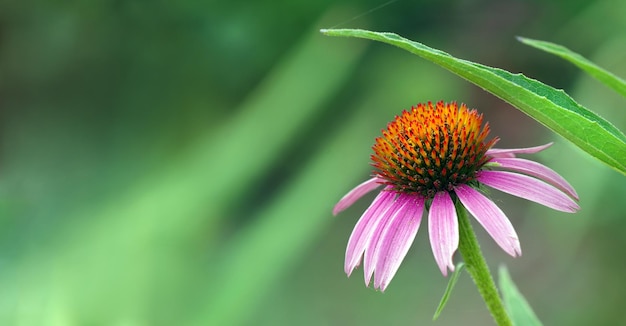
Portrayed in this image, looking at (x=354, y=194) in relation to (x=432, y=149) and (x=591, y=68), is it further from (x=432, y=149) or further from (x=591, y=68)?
(x=591, y=68)

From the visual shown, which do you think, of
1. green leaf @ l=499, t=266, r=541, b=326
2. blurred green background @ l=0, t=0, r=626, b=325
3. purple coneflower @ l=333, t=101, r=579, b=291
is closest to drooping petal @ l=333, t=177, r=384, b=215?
purple coneflower @ l=333, t=101, r=579, b=291

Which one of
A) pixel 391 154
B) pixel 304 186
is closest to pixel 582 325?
pixel 304 186

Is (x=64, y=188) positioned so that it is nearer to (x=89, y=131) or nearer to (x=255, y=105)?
(x=89, y=131)

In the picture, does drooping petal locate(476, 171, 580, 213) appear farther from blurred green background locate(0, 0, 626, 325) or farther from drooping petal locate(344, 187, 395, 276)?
blurred green background locate(0, 0, 626, 325)

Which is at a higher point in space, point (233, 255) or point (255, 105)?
point (255, 105)

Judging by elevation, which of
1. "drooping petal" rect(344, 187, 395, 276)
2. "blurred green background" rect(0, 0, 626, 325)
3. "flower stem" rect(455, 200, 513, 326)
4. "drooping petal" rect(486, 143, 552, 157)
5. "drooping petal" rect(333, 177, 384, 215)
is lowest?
"flower stem" rect(455, 200, 513, 326)
